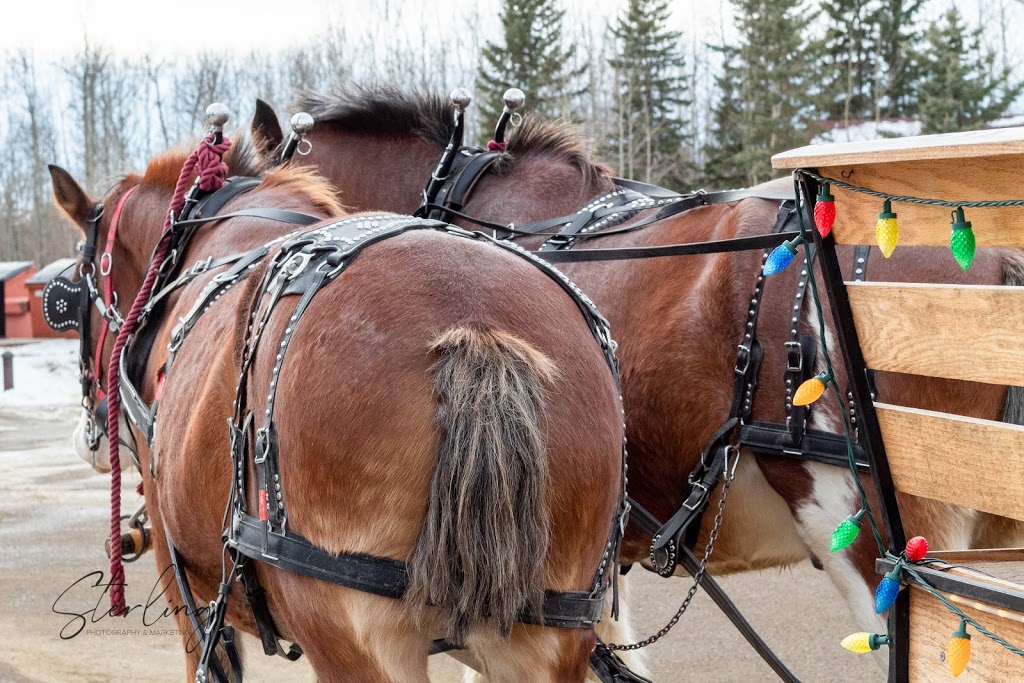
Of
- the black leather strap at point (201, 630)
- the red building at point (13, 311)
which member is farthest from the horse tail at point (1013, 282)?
the red building at point (13, 311)

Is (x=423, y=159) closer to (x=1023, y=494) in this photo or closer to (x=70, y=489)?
(x=1023, y=494)

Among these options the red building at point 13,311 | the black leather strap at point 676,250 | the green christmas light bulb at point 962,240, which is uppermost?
the green christmas light bulb at point 962,240

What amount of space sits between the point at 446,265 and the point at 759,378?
3.75 feet

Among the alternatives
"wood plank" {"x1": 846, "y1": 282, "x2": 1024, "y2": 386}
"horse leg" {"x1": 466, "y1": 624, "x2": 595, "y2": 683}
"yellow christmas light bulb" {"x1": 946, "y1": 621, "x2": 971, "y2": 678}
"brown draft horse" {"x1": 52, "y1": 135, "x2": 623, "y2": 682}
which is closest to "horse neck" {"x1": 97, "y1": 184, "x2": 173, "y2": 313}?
"brown draft horse" {"x1": 52, "y1": 135, "x2": 623, "y2": 682}

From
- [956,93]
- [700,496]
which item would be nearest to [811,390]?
Answer: [700,496]

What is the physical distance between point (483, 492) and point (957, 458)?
0.85 meters

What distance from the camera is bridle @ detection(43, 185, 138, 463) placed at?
3.42 metres

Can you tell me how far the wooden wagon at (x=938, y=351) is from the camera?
1.50 m

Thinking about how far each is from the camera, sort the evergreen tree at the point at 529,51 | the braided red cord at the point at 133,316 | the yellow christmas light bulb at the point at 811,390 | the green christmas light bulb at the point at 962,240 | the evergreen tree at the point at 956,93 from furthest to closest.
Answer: the evergreen tree at the point at 529,51 < the evergreen tree at the point at 956,93 < the braided red cord at the point at 133,316 < the yellow christmas light bulb at the point at 811,390 < the green christmas light bulb at the point at 962,240

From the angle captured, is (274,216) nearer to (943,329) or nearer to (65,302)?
(65,302)

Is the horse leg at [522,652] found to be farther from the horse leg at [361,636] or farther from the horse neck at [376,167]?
the horse neck at [376,167]

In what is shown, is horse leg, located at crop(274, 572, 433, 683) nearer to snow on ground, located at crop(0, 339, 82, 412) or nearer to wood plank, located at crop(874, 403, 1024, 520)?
wood plank, located at crop(874, 403, 1024, 520)

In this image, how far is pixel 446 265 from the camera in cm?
175

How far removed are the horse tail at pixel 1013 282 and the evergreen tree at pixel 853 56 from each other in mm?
29059
